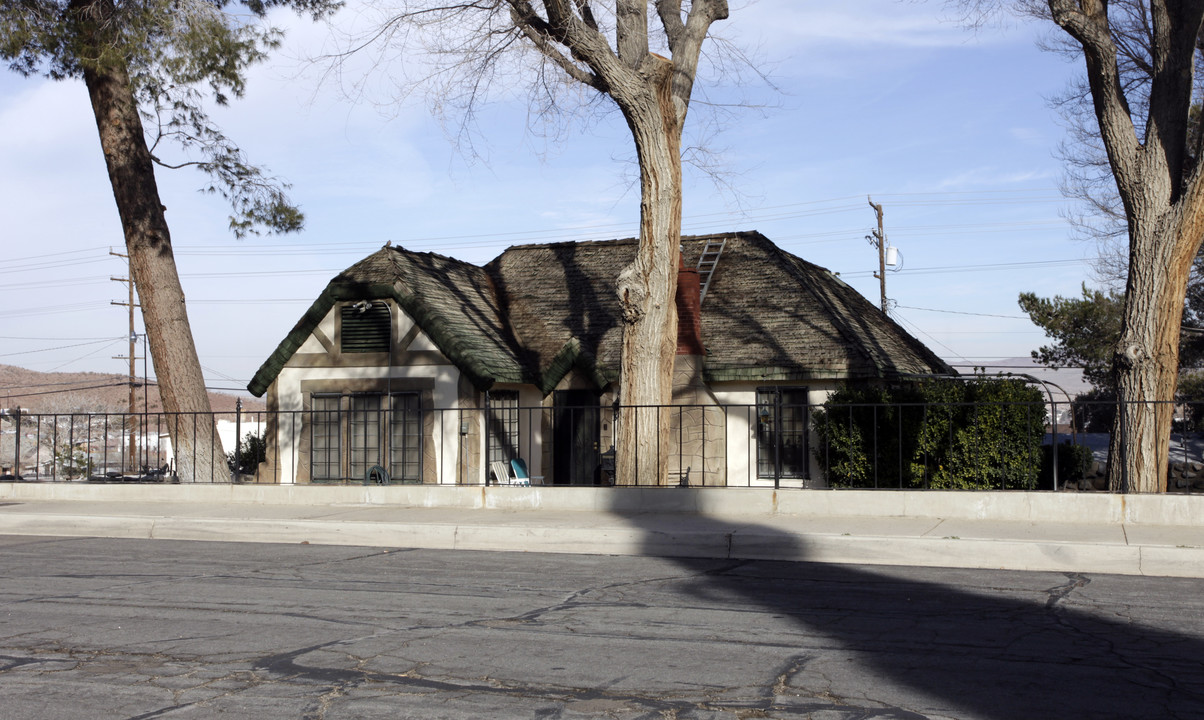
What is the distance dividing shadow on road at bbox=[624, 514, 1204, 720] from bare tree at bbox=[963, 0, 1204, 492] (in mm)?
4482

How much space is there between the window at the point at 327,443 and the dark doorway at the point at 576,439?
14.7ft

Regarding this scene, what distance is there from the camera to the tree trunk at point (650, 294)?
14.4m

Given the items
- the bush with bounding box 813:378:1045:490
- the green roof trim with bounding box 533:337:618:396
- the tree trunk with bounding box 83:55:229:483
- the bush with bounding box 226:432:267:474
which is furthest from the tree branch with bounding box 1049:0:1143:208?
the bush with bounding box 226:432:267:474

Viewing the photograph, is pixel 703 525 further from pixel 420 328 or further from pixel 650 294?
pixel 420 328

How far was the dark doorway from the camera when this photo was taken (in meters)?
21.5

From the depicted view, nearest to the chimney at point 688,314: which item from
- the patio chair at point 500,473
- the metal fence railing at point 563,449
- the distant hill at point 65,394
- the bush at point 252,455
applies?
the metal fence railing at point 563,449

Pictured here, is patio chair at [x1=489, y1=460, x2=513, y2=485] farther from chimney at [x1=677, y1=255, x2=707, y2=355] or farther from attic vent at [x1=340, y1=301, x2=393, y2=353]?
chimney at [x1=677, y1=255, x2=707, y2=355]

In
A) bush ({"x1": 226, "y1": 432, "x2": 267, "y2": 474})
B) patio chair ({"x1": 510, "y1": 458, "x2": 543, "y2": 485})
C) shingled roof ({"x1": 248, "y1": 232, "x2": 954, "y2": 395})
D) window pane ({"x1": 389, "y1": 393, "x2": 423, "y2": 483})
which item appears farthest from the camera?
bush ({"x1": 226, "y1": 432, "x2": 267, "y2": 474})

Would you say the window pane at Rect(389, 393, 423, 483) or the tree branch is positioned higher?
the tree branch

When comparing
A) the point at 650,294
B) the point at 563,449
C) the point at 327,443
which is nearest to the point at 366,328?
the point at 327,443

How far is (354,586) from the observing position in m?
8.53

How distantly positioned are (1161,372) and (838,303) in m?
11.2

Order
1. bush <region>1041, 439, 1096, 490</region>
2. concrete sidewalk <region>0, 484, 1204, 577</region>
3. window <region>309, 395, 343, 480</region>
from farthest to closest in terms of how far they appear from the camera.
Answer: window <region>309, 395, 343, 480</region>
bush <region>1041, 439, 1096, 490</region>
concrete sidewalk <region>0, 484, 1204, 577</region>

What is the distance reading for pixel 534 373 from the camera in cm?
2198
